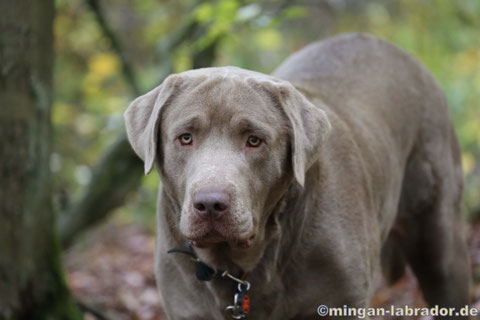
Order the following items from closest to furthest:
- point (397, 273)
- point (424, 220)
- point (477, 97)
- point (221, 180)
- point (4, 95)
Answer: point (221, 180), point (4, 95), point (424, 220), point (397, 273), point (477, 97)

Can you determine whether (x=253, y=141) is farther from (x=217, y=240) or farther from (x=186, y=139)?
(x=217, y=240)

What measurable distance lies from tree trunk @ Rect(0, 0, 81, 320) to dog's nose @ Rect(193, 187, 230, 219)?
1834 mm

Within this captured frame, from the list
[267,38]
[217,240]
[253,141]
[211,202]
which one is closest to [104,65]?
[267,38]

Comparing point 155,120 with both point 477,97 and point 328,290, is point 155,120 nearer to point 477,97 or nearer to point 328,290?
point 328,290

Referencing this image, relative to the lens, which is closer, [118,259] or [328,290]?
[328,290]

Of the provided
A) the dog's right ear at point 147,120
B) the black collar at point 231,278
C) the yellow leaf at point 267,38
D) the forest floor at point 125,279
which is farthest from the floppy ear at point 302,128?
the yellow leaf at point 267,38

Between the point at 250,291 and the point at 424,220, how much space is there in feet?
5.50

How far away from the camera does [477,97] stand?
732 centimetres

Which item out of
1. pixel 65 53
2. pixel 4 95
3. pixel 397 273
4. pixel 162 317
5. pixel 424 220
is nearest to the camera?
pixel 4 95

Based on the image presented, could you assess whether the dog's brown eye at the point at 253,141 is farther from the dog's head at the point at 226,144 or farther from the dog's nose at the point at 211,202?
the dog's nose at the point at 211,202

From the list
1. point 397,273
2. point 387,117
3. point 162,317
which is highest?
point 387,117

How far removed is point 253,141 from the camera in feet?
9.86

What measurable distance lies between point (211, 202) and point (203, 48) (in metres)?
3.08

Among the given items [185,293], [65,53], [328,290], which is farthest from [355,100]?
[65,53]
